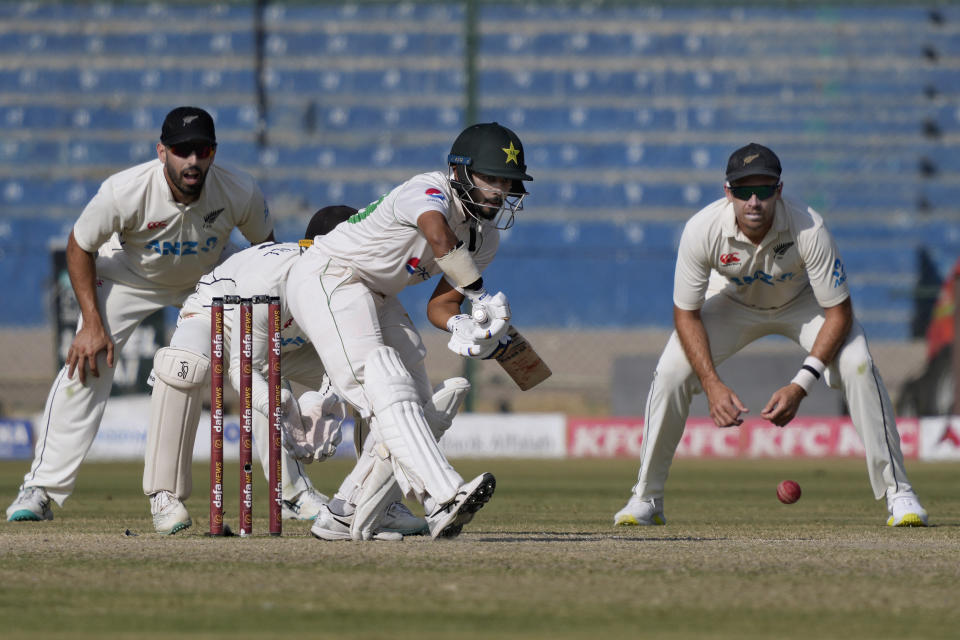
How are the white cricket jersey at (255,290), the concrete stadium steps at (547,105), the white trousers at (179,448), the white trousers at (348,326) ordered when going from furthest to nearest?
the concrete stadium steps at (547,105) < the white cricket jersey at (255,290) < the white trousers at (179,448) < the white trousers at (348,326)

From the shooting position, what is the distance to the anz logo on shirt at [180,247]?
264 inches

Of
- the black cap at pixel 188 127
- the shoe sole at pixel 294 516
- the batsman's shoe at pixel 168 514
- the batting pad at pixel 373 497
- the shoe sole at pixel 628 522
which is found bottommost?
the shoe sole at pixel 294 516

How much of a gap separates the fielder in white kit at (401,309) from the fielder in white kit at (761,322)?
4.05 ft

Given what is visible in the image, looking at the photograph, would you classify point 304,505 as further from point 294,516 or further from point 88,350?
point 88,350

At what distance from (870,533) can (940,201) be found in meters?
20.1

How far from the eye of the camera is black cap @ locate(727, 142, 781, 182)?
6242 mm

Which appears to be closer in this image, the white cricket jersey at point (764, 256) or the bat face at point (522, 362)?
the bat face at point (522, 362)

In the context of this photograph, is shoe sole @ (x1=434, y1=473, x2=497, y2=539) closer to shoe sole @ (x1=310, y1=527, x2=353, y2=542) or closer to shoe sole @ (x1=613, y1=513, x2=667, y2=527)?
shoe sole @ (x1=310, y1=527, x2=353, y2=542)

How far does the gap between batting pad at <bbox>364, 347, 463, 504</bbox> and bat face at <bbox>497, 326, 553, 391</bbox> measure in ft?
1.93

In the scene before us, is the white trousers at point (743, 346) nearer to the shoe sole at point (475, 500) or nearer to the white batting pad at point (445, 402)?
the white batting pad at point (445, 402)

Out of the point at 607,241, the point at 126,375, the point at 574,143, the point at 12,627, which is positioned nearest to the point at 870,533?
the point at 12,627

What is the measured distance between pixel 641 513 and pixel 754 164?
1.62 m

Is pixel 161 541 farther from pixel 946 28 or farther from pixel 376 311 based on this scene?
pixel 946 28

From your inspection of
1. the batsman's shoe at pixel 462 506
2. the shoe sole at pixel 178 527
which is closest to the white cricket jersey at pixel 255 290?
the shoe sole at pixel 178 527
